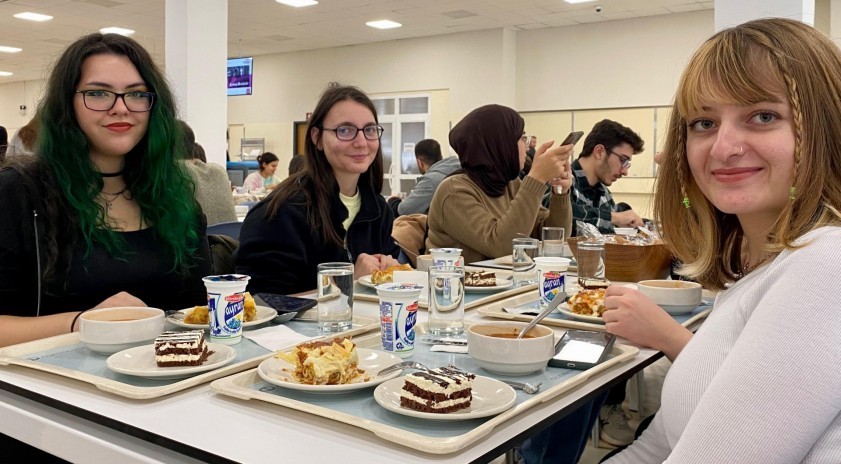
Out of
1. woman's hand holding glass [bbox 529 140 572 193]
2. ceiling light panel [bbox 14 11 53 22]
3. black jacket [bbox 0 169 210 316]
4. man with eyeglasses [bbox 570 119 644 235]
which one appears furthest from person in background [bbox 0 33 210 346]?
ceiling light panel [bbox 14 11 53 22]

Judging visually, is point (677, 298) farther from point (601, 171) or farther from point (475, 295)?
point (601, 171)

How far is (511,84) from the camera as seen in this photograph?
34.8 ft

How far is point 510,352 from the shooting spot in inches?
48.1

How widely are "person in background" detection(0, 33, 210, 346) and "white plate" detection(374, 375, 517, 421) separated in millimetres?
789

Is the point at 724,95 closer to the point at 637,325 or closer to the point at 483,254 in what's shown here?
the point at 637,325

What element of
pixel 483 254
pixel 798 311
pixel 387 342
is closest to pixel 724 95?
pixel 798 311

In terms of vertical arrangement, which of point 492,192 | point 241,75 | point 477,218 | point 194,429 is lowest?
point 194,429

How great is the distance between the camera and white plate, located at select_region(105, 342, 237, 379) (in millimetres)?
1179

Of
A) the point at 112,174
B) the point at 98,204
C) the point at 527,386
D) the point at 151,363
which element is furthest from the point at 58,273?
the point at 527,386

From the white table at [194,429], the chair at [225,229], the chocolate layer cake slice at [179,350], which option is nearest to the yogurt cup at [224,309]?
the chocolate layer cake slice at [179,350]

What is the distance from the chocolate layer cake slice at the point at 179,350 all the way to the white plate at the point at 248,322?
282 mm

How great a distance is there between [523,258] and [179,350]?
A: 1.38m

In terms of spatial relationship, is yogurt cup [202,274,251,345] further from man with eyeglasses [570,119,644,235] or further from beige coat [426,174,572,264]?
man with eyeglasses [570,119,644,235]

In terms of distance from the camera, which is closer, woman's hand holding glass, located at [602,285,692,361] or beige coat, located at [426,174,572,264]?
woman's hand holding glass, located at [602,285,692,361]
